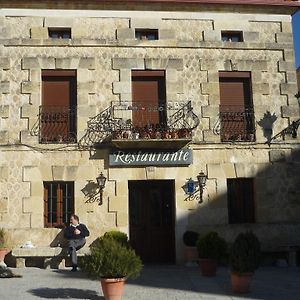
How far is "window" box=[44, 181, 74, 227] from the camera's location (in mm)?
12836

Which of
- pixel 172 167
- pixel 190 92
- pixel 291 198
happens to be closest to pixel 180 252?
pixel 172 167

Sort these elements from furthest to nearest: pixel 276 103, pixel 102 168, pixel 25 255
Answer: pixel 276 103 → pixel 102 168 → pixel 25 255

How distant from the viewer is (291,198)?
13.4 meters

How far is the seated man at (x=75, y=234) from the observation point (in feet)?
39.5

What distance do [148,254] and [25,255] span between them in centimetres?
330

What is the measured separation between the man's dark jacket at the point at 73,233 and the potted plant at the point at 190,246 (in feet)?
8.23

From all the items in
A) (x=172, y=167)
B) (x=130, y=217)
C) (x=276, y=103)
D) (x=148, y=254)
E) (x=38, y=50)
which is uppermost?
(x=38, y=50)

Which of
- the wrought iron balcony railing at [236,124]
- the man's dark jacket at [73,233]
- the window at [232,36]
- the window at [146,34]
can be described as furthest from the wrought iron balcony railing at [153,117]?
the man's dark jacket at [73,233]

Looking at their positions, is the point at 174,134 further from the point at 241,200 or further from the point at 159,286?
the point at 159,286

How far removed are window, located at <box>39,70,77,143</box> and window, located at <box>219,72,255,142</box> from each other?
4.01 metres

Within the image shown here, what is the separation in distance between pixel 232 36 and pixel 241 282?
7584 millimetres

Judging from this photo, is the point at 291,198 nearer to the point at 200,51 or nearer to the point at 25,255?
the point at 200,51

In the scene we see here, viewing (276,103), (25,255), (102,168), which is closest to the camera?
(25,255)

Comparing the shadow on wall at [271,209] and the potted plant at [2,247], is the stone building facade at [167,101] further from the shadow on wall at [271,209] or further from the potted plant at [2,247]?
the potted plant at [2,247]
